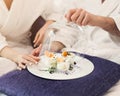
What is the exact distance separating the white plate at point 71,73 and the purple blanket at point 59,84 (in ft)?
0.05

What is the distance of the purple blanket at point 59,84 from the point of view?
0.94 m

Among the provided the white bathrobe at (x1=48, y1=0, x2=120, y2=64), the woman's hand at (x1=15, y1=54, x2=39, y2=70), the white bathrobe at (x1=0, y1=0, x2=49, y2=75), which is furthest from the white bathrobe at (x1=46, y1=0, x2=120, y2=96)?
the woman's hand at (x1=15, y1=54, x2=39, y2=70)

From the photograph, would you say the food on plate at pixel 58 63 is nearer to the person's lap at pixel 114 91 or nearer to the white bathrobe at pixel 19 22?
the person's lap at pixel 114 91

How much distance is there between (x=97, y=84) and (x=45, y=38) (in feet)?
1.40

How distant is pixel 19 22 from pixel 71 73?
0.55m

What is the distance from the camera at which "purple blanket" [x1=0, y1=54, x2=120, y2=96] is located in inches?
36.8

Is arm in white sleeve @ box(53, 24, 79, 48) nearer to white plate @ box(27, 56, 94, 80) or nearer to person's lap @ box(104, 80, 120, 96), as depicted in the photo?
white plate @ box(27, 56, 94, 80)

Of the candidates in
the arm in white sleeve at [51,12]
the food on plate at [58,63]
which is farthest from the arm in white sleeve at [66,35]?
the food on plate at [58,63]

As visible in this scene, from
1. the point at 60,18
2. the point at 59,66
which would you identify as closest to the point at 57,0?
the point at 60,18

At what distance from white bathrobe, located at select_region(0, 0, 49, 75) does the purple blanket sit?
37 centimetres

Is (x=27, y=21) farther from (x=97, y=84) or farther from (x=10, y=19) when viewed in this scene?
(x=97, y=84)

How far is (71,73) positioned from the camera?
3.43 feet

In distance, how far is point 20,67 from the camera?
1127mm

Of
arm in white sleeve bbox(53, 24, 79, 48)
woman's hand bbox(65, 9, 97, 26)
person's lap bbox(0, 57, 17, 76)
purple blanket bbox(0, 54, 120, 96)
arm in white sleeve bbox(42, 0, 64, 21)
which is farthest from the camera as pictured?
arm in white sleeve bbox(42, 0, 64, 21)
